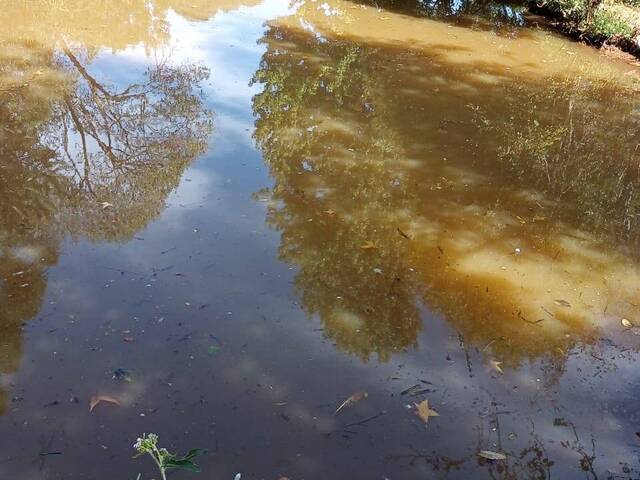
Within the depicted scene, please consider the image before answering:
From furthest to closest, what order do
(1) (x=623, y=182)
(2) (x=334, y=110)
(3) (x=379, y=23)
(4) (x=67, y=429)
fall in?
(3) (x=379, y=23) → (2) (x=334, y=110) → (1) (x=623, y=182) → (4) (x=67, y=429)

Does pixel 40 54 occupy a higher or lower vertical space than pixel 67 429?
higher

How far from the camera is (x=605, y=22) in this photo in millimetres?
11609

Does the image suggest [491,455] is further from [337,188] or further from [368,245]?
[337,188]

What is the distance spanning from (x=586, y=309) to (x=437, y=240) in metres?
1.42

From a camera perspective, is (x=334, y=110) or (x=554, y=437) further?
(x=334, y=110)

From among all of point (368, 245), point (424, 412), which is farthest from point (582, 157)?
point (424, 412)

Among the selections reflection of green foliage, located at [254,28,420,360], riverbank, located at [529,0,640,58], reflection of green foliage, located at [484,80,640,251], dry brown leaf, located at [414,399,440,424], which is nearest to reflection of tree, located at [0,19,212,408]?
reflection of green foliage, located at [254,28,420,360]

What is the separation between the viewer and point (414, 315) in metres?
4.43

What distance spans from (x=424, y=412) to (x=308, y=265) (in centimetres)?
168

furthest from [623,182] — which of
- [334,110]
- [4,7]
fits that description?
[4,7]

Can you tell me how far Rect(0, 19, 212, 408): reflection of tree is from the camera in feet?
15.1

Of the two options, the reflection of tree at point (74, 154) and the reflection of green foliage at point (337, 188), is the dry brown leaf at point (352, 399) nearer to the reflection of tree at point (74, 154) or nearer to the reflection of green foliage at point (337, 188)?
the reflection of green foliage at point (337, 188)

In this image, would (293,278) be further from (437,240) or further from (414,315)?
(437,240)

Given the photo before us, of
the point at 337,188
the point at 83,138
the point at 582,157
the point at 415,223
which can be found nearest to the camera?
the point at 415,223
